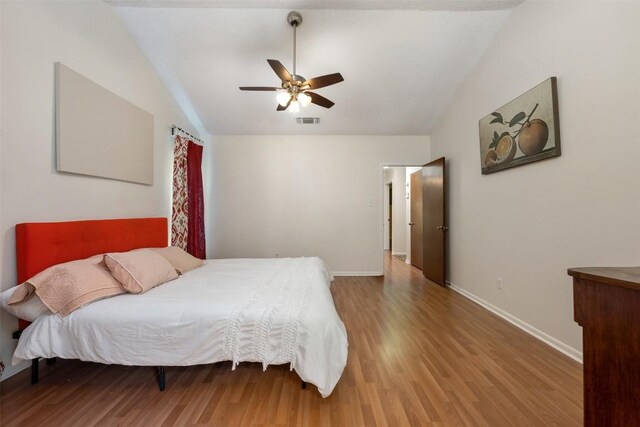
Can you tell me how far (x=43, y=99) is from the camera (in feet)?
5.93

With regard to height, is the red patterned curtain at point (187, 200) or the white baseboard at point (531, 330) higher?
the red patterned curtain at point (187, 200)

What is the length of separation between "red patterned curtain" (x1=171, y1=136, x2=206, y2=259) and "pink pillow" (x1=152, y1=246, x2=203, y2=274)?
0.87 meters

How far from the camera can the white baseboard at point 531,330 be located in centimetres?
190

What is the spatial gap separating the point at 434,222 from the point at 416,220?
1.15m

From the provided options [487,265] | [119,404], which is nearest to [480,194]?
[487,265]

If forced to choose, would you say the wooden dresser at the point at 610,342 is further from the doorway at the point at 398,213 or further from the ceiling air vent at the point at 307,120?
the doorway at the point at 398,213

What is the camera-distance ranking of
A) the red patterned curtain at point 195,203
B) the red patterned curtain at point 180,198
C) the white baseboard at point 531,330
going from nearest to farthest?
1. the white baseboard at point 531,330
2. the red patterned curtain at point 180,198
3. the red patterned curtain at point 195,203

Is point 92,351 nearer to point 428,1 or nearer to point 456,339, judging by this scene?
point 456,339

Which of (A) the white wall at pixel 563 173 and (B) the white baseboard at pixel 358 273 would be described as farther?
(B) the white baseboard at pixel 358 273

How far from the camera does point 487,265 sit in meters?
2.92

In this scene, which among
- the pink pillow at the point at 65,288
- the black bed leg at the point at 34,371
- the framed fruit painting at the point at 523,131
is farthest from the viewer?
the framed fruit painting at the point at 523,131

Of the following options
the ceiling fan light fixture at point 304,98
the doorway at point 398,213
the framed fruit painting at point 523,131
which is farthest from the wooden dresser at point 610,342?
the doorway at point 398,213

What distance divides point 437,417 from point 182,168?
12.5ft

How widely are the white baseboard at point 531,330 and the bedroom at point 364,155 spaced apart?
21 millimetres
